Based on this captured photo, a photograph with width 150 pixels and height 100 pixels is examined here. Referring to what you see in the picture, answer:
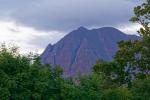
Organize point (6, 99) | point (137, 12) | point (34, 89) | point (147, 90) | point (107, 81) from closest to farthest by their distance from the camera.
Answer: point (6, 99), point (34, 89), point (147, 90), point (107, 81), point (137, 12)

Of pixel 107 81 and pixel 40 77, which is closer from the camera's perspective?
pixel 40 77

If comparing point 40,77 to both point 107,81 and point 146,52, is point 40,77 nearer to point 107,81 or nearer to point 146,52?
point 107,81

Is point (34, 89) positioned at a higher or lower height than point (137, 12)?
lower

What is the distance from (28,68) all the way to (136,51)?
2116 cm

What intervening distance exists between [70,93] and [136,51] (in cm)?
2021

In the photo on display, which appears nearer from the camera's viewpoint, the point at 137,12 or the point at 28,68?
the point at 28,68

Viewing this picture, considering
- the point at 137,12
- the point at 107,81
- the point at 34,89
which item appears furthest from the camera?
the point at 137,12

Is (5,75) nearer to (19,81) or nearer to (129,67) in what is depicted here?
(19,81)

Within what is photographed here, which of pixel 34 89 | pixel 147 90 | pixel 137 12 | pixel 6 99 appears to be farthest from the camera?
pixel 137 12

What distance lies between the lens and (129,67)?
160 ft

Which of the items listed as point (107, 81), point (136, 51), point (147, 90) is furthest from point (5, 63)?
point (136, 51)

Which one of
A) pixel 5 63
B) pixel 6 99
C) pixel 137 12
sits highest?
pixel 137 12

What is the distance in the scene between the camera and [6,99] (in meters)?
27.0

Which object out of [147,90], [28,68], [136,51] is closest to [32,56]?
[28,68]
